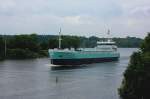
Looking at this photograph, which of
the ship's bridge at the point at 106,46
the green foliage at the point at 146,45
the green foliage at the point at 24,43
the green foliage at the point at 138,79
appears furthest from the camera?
the green foliage at the point at 24,43

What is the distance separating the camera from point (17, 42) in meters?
142

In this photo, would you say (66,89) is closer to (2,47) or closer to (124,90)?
(124,90)

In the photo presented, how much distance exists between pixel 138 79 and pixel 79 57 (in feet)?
224

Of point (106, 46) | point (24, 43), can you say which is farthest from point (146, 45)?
point (24, 43)

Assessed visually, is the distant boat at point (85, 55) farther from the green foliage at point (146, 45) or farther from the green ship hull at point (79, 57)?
the green foliage at point (146, 45)

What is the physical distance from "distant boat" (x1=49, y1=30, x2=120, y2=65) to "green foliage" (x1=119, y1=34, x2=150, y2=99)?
5757 centimetres

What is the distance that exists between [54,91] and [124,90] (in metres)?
11.8

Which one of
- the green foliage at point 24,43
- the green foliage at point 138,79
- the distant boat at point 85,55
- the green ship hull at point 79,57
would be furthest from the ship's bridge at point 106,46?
the green foliage at point 138,79

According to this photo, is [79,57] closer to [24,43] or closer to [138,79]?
[24,43]

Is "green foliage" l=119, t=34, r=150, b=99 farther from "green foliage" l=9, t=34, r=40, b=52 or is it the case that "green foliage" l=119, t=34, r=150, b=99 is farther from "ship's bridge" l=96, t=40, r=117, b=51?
"green foliage" l=9, t=34, r=40, b=52

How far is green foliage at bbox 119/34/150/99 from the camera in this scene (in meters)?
32.9

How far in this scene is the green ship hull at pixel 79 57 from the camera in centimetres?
9288

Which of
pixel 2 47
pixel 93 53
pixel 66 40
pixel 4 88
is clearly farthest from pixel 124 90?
pixel 66 40

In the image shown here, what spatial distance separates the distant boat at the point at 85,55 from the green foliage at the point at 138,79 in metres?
57.6
